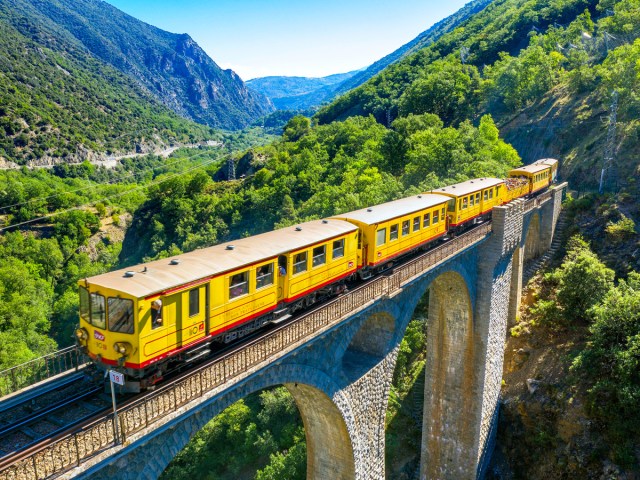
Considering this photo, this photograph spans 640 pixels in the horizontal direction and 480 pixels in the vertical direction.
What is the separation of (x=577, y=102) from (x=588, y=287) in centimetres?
2941

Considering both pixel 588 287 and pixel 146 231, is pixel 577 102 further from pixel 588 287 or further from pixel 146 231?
pixel 146 231

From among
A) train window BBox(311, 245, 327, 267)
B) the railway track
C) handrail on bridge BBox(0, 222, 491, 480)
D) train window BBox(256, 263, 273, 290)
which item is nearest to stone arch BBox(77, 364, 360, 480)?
handrail on bridge BBox(0, 222, 491, 480)

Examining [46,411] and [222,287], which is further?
[222,287]

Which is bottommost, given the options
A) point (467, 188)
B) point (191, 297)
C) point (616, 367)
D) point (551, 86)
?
point (616, 367)

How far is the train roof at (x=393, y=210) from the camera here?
15477 millimetres

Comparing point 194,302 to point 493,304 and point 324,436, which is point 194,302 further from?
point 493,304

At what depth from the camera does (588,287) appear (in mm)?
24172

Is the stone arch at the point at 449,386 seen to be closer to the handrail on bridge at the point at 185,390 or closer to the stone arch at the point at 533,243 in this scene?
the handrail on bridge at the point at 185,390

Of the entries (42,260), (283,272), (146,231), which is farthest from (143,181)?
(283,272)

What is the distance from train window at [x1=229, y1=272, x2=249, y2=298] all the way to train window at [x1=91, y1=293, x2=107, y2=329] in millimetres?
2622

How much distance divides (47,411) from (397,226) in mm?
11879

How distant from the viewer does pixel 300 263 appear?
12.1 meters

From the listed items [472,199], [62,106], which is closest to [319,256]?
[472,199]

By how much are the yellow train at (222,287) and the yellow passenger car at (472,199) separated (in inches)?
138
